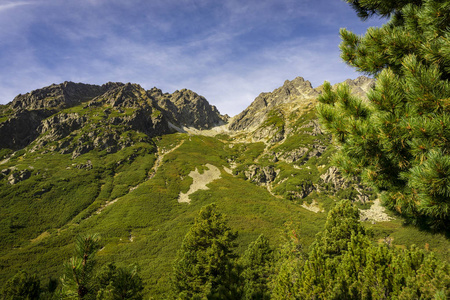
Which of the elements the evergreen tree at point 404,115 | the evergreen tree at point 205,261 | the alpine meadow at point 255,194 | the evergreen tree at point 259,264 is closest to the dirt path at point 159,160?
the alpine meadow at point 255,194

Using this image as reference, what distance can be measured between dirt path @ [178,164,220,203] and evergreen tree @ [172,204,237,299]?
72.8 meters

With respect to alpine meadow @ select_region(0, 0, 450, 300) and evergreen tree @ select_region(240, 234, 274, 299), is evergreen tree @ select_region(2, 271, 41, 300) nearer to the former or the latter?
alpine meadow @ select_region(0, 0, 450, 300)

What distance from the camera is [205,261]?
1814 centimetres

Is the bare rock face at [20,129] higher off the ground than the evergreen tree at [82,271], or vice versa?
the bare rock face at [20,129]

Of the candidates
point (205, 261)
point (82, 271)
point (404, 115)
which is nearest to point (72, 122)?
point (205, 261)

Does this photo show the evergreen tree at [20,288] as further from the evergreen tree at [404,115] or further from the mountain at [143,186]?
the evergreen tree at [404,115]

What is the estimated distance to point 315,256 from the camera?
510 inches

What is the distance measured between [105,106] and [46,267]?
170 metres

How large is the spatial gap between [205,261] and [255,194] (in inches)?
3074

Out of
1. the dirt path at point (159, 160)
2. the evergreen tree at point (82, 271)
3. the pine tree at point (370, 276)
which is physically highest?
the dirt path at point (159, 160)

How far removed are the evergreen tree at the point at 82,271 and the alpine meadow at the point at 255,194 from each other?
23mm

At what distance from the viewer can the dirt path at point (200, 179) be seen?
95.0 metres

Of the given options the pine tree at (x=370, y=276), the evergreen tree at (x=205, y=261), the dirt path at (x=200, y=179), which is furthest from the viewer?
the dirt path at (x=200, y=179)

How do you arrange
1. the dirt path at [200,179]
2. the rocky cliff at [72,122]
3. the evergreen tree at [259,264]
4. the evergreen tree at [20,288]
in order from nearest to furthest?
the evergreen tree at [20,288] → the evergreen tree at [259,264] → the dirt path at [200,179] → the rocky cliff at [72,122]
